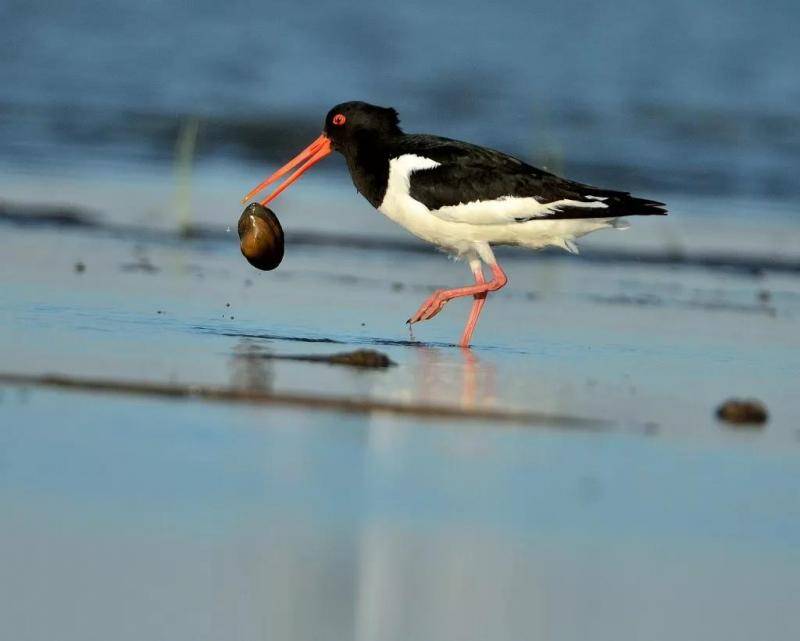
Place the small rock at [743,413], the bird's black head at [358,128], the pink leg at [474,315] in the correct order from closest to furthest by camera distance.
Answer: the small rock at [743,413], the pink leg at [474,315], the bird's black head at [358,128]

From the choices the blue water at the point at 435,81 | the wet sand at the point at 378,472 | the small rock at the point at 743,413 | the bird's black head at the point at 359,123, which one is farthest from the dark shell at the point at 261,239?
the blue water at the point at 435,81

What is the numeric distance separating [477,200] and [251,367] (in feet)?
8.68

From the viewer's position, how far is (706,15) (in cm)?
3619

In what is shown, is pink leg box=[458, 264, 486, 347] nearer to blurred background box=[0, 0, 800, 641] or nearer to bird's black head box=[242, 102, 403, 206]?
blurred background box=[0, 0, 800, 641]

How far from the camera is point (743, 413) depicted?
23.2 feet

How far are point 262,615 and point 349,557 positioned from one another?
18.4 inches

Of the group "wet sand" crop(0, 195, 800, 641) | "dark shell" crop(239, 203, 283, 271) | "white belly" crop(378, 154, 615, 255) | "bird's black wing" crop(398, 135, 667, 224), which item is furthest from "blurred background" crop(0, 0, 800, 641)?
"bird's black wing" crop(398, 135, 667, 224)

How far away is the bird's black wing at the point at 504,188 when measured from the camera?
9742 millimetres

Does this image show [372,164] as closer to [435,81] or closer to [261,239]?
[261,239]

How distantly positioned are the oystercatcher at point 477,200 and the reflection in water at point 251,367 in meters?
1.67

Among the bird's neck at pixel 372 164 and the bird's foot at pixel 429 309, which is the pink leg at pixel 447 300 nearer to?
the bird's foot at pixel 429 309

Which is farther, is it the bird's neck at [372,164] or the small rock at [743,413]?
the bird's neck at [372,164]

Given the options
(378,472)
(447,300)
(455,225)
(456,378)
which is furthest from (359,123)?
(378,472)

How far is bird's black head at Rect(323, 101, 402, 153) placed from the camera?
33.8 feet
